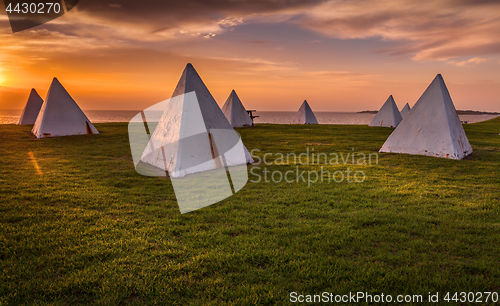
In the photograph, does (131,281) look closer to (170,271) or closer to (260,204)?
(170,271)

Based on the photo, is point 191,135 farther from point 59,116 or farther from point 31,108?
point 31,108

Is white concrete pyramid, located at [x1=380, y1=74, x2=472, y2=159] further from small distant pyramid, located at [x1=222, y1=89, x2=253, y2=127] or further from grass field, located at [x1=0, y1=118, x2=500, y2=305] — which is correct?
small distant pyramid, located at [x1=222, y1=89, x2=253, y2=127]

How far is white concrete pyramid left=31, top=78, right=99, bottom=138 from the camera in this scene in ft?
50.4

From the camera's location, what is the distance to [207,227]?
14.2ft

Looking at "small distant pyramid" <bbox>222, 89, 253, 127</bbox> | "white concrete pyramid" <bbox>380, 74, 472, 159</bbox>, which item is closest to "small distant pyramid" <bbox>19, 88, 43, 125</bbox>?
"small distant pyramid" <bbox>222, 89, 253, 127</bbox>

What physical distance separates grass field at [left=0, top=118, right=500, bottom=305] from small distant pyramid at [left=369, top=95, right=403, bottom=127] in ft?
70.9

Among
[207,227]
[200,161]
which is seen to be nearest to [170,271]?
[207,227]

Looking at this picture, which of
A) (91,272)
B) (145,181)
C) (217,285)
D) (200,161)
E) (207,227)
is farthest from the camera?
(200,161)

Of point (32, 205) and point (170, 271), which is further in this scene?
point (32, 205)

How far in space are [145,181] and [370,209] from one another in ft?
17.7

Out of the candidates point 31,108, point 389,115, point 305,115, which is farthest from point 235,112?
point 31,108

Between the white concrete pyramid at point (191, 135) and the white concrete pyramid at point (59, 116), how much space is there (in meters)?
9.78

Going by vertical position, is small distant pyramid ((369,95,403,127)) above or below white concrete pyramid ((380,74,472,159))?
above

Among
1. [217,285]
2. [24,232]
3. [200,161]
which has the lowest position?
[217,285]
